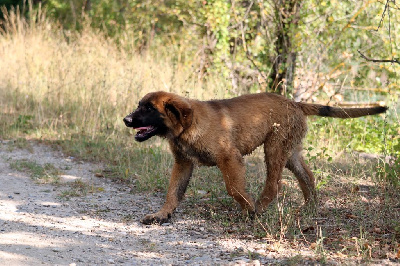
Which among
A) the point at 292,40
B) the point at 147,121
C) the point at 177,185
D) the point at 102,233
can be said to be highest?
the point at 292,40

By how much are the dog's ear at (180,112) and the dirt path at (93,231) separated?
1.05 m

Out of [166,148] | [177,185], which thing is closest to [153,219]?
[177,185]

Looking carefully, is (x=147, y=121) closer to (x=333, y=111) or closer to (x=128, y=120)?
(x=128, y=120)

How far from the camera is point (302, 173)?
6.15m

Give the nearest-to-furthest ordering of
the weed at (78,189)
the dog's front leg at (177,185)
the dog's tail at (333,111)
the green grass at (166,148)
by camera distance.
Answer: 1. the green grass at (166,148)
2. the dog's front leg at (177,185)
3. the dog's tail at (333,111)
4. the weed at (78,189)

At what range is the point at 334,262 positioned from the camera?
4199 millimetres

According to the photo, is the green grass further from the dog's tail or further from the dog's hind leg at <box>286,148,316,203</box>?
the dog's tail

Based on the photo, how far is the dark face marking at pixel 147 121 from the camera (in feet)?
17.7

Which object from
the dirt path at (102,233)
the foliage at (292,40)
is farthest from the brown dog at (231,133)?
the foliage at (292,40)

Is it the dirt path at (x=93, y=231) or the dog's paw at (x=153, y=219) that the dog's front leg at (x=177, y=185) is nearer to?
the dog's paw at (x=153, y=219)

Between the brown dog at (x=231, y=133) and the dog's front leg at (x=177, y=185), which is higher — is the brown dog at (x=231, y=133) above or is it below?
above

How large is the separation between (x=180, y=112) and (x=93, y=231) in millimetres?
1427

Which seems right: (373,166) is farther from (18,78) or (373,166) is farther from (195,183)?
(18,78)

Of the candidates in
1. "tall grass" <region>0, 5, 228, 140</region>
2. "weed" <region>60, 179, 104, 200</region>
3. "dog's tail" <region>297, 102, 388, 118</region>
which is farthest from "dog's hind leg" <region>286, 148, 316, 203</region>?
"tall grass" <region>0, 5, 228, 140</region>
